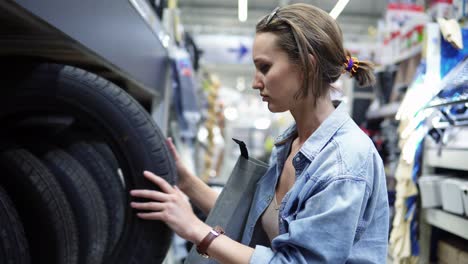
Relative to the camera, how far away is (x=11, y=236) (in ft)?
3.01

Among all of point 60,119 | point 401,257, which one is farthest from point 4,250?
point 401,257

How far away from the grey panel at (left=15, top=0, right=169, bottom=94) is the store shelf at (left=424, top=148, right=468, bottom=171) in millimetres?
1291

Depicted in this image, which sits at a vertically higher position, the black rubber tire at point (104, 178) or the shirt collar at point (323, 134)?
the shirt collar at point (323, 134)

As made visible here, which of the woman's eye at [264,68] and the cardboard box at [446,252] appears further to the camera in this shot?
the cardboard box at [446,252]

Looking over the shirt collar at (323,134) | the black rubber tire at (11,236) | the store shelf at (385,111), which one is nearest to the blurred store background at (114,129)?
the black rubber tire at (11,236)

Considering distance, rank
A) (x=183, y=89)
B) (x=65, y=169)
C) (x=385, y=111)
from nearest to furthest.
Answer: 1. (x=65, y=169)
2. (x=183, y=89)
3. (x=385, y=111)

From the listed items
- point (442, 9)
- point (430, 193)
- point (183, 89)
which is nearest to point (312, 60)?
point (430, 193)

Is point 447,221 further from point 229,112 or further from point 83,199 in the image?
point 229,112

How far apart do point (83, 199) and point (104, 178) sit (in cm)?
23

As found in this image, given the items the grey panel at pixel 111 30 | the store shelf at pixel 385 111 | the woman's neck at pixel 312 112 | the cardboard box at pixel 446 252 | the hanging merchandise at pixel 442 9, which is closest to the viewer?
the grey panel at pixel 111 30

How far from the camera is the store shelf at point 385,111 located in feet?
9.54

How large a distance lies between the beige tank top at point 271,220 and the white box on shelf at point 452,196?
0.79 metres

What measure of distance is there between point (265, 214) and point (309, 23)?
0.55 meters

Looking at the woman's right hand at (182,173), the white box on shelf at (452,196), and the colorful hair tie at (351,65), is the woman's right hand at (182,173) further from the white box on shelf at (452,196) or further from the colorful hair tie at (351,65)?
the white box on shelf at (452,196)
